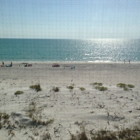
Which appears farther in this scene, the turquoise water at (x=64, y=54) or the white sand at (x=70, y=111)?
the turquoise water at (x=64, y=54)

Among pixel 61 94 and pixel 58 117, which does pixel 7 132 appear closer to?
pixel 58 117

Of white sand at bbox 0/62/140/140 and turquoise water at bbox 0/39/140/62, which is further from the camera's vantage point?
turquoise water at bbox 0/39/140/62

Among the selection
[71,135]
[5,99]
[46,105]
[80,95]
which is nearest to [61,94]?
[80,95]

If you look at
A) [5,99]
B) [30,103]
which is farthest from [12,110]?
[5,99]

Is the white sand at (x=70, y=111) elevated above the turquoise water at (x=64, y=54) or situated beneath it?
elevated above

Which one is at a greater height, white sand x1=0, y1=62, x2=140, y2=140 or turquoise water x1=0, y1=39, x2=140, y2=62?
white sand x1=0, y1=62, x2=140, y2=140

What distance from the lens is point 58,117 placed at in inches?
187

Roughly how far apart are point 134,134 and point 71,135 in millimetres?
1366

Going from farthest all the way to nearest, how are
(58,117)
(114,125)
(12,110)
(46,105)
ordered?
(46,105), (12,110), (58,117), (114,125)

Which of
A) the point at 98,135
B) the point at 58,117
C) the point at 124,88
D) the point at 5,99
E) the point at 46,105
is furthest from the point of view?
the point at 124,88

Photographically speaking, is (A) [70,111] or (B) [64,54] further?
(B) [64,54]

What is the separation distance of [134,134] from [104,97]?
2847 mm

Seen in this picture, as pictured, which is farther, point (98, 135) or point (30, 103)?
point (30, 103)

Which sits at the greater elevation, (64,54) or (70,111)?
(70,111)
